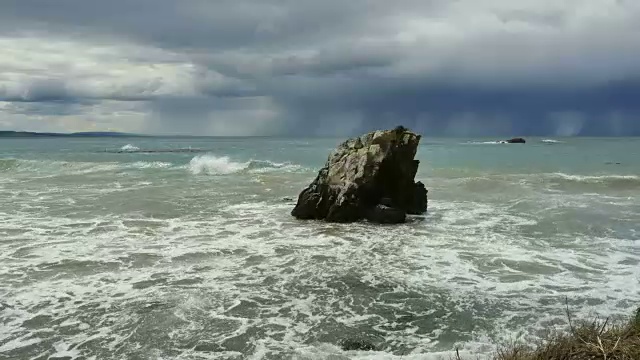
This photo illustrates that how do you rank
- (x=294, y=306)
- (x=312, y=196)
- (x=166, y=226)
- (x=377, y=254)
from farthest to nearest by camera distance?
(x=312, y=196), (x=166, y=226), (x=377, y=254), (x=294, y=306)

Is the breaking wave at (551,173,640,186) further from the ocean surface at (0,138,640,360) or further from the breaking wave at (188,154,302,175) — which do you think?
the breaking wave at (188,154,302,175)

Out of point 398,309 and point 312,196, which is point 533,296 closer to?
point 398,309

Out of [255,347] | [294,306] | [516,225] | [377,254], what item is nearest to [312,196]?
[377,254]

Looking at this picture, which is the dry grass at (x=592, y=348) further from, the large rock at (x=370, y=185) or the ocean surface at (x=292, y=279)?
the large rock at (x=370, y=185)

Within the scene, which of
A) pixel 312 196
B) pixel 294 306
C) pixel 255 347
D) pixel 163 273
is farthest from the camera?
pixel 312 196

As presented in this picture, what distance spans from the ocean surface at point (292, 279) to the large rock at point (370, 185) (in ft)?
2.28

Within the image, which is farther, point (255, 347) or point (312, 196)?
point (312, 196)

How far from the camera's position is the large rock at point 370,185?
55.1 feet

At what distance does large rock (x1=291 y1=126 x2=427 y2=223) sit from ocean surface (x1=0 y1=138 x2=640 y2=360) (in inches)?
27.3

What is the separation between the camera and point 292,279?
10367 millimetres

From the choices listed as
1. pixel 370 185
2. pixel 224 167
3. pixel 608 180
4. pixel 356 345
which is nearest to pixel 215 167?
pixel 224 167

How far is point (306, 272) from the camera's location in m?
10.9

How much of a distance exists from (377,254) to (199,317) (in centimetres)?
530

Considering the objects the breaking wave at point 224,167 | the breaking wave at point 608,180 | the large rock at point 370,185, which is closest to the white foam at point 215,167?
the breaking wave at point 224,167
